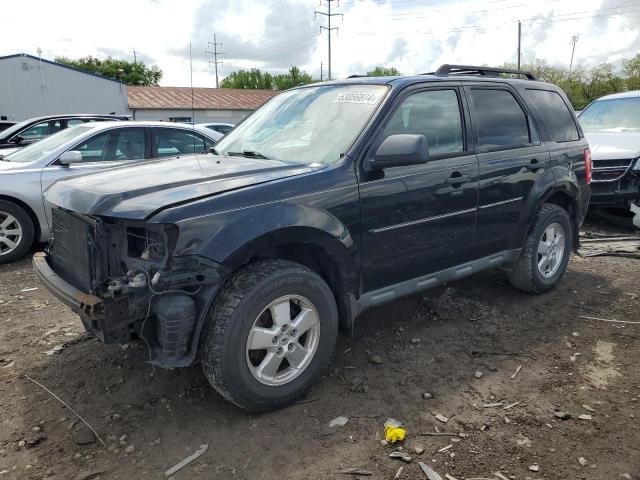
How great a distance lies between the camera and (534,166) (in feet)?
14.7

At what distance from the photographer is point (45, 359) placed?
3707 millimetres

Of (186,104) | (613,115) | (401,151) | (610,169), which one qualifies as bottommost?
(610,169)

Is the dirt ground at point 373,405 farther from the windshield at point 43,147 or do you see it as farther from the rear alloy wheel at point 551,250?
the windshield at point 43,147

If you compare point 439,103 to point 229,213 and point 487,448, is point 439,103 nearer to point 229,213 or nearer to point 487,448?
→ point 229,213

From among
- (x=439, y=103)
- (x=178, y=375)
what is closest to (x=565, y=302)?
(x=439, y=103)

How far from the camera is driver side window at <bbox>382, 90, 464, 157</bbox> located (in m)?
3.63

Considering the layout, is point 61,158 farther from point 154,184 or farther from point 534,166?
point 534,166

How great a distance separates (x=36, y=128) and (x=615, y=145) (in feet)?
31.0

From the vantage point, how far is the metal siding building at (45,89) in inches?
1073

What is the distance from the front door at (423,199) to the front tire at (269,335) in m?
0.50

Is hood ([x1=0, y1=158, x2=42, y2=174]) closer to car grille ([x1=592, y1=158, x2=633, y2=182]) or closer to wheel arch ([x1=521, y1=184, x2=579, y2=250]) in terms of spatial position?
wheel arch ([x1=521, y1=184, x2=579, y2=250])

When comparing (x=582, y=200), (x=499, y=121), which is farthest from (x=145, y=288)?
(x=582, y=200)

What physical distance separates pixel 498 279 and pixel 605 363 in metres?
1.77

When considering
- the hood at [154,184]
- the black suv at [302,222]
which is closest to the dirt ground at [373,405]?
the black suv at [302,222]
